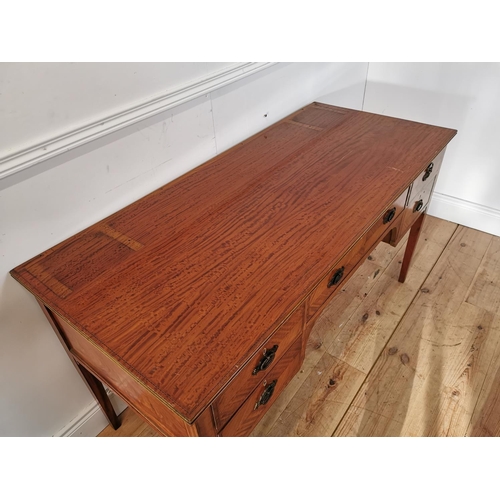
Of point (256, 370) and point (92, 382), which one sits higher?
point (256, 370)

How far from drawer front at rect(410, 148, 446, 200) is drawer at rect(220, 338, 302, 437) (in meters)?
0.74

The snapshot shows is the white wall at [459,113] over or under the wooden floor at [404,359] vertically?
over

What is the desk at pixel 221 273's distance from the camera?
744 mm

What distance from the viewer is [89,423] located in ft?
4.24

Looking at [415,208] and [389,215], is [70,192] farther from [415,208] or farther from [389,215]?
[415,208]

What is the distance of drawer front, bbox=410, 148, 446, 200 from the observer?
1348 millimetres

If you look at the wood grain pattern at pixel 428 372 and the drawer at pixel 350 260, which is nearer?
the drawer at pixel 350 260

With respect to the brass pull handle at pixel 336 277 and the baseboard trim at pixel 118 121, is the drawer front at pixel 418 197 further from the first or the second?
the baseboard trim at pixel 118 121

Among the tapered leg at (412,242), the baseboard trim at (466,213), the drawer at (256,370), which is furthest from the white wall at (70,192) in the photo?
the baseboard trim at (466,213)

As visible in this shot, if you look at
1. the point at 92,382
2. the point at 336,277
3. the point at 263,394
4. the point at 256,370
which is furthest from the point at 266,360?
the point at 92,382

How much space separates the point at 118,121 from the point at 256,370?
0.71 m

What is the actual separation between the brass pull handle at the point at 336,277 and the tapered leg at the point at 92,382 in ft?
2.31
